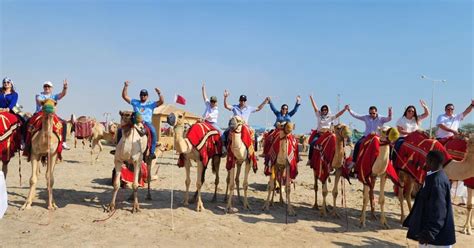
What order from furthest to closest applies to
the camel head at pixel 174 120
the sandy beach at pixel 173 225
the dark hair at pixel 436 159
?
the camel head at pixel 174 120
the sandy beach at pixel 173 225
the dark hair at pixel 436 159

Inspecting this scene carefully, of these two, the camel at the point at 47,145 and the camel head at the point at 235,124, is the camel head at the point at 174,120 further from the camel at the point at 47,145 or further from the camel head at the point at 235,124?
the camel at the point at 47,145

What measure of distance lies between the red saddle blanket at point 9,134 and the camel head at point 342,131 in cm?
752

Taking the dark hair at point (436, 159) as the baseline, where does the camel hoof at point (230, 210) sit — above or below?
below

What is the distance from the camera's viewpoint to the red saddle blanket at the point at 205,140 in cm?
954

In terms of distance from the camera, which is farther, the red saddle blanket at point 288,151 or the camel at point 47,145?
the red saddle blanket at point 288,151

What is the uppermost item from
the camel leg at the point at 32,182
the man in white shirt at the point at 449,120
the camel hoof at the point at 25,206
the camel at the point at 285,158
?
the man in white shirt at the point at 449,120

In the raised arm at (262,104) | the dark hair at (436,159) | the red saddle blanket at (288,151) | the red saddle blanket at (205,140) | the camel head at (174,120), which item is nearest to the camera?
the dark hair at (436,159)

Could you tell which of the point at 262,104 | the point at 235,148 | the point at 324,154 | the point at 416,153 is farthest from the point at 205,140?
the point at 416,153

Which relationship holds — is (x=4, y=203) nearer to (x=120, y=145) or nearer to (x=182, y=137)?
(x=120, y=145)

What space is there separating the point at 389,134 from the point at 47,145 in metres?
7.43

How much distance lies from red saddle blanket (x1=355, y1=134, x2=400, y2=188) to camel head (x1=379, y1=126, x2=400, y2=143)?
14 cm

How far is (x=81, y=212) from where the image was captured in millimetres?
8609

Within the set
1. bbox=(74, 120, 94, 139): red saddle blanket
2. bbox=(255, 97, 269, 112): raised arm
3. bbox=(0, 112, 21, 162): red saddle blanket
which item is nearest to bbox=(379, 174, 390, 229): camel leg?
bbox=(255, 97, 269, 112): raised arm

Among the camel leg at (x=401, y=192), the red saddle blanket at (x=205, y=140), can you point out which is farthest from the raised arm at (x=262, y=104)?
the camel leg at (x=401, y=192)
